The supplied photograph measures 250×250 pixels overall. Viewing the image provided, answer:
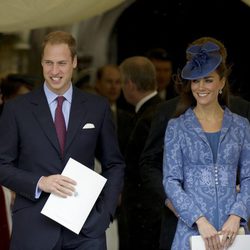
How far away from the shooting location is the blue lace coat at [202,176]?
17.9 ft

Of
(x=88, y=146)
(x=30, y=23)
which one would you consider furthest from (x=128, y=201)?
(x=88, y=146)

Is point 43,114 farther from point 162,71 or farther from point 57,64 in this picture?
point 162,71

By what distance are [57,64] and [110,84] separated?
13.7 feet

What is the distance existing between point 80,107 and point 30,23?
1547 mm

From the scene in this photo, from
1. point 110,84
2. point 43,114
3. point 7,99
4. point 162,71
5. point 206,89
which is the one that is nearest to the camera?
point 206,89

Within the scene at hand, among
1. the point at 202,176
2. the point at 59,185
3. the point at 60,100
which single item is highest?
the point at 60,100

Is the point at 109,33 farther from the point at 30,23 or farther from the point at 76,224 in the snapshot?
the point at 76,224

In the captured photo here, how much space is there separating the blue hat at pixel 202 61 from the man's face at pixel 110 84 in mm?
4107

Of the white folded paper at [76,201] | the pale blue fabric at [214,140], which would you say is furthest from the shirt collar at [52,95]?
the pale blue fabric at [214,140]

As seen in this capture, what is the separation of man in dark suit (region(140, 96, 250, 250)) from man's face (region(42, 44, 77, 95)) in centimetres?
71

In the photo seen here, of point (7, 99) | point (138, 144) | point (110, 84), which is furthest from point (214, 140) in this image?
point (110, 84)

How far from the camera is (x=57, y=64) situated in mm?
5703

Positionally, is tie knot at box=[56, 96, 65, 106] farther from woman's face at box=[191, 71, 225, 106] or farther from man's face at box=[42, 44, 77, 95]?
woman's face at box=[191, 71, 225, 106]

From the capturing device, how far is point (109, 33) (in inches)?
463
